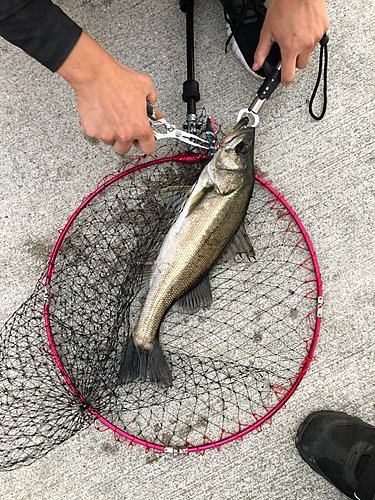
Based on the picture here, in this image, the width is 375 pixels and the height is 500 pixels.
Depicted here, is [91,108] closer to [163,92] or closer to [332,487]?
[163,92]

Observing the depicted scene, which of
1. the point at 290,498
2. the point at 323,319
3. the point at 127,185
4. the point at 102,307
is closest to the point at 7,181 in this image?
the point at 127,185

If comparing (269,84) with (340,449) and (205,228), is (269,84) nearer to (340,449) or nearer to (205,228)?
(205,228)

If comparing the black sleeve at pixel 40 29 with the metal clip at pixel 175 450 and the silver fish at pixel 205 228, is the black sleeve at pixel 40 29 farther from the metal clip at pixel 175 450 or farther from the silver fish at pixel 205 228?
the metal clip at pixel 175 450

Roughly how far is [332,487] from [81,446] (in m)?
1.61

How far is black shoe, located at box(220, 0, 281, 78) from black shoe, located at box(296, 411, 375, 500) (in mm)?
2181

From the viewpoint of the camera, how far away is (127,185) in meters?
2.23

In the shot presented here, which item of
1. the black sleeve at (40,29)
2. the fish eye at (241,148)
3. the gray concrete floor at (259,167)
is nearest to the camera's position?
the black sleeve at (40,29)

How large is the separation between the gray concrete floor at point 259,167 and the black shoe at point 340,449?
0.11m

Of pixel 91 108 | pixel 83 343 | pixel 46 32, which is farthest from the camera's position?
pixel 83 343

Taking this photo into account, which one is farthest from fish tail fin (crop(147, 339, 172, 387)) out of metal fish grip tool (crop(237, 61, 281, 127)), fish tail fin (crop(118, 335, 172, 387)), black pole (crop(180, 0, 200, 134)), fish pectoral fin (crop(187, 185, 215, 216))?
metal fish grip tool (crop(237, 61, 281, 127))

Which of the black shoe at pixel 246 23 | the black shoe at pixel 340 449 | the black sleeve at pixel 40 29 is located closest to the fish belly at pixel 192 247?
the black sleeve at pixel 40 29

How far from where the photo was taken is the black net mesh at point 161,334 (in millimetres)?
2139

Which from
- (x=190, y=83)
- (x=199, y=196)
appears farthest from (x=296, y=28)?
(x=199, y=196)

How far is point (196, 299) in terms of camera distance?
1909 millimetres
